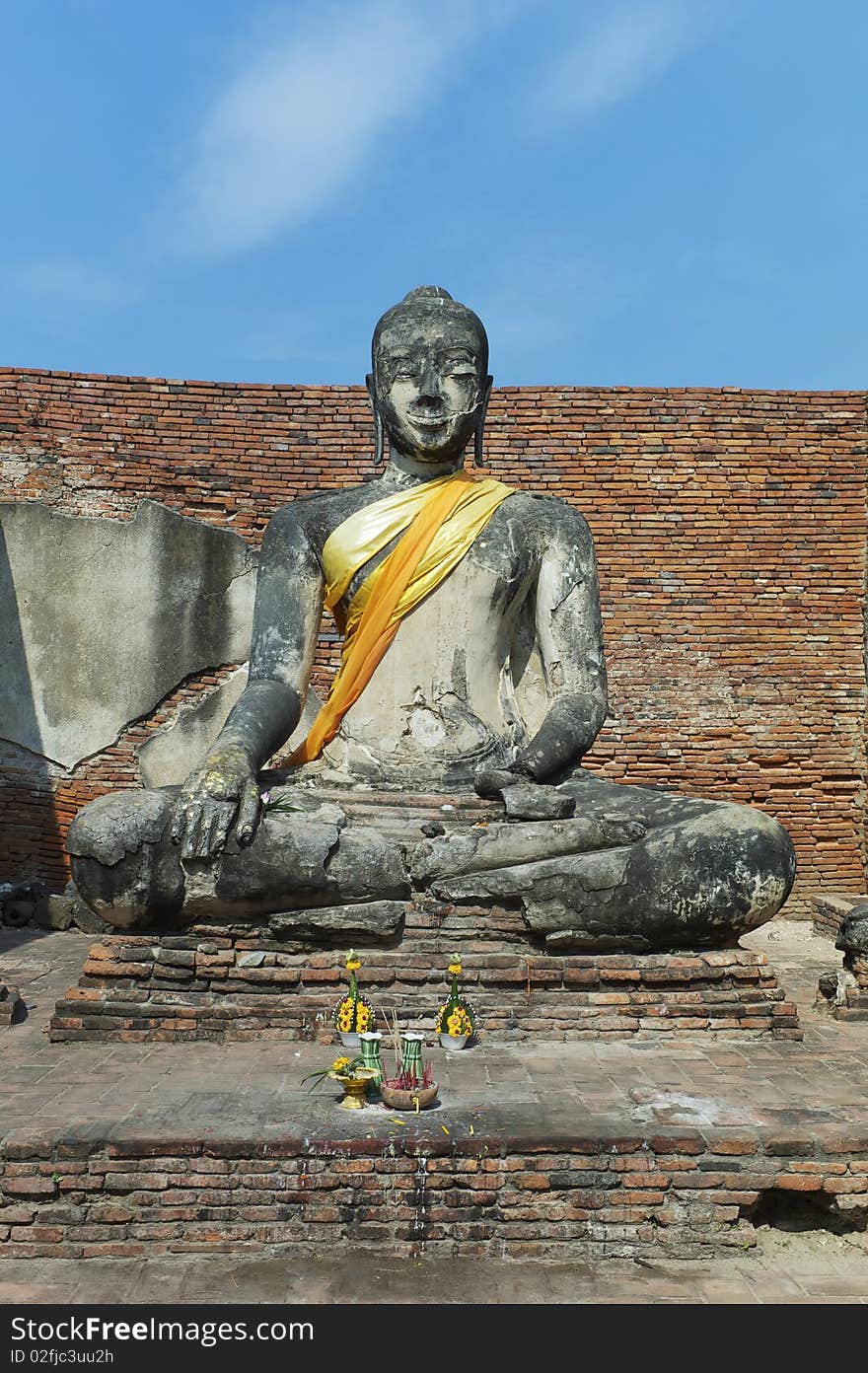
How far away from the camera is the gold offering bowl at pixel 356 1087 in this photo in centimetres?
361

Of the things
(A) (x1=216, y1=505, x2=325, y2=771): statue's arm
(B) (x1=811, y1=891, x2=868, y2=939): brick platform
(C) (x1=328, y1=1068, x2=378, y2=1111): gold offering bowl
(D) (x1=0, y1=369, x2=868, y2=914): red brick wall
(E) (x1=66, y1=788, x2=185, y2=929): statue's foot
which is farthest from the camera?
(D) (x1=0, y1=369, x2=868, y2=914): red brick wall

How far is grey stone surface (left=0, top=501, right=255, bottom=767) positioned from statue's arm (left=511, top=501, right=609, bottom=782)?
15.3 feet

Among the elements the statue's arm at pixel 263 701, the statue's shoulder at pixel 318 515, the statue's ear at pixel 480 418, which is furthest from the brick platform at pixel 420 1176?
the statue's ear at pixel 480 418

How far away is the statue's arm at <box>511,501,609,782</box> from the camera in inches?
225

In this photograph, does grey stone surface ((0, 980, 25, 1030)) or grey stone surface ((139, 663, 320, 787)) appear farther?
grey stone surface ((139, 663, 320, 787))

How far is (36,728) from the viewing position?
10.0 meters

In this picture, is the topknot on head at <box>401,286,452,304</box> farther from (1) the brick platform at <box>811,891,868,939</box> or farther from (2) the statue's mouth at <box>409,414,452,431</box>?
(1) the brick platform at <box>811,891,868,939</box>

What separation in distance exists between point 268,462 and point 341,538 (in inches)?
183

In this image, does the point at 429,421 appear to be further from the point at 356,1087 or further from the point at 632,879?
the point at 356,1087

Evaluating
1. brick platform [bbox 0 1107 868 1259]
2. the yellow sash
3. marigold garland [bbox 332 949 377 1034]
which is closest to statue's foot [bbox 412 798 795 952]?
marigold garland [bbox 332 949 377 1034]

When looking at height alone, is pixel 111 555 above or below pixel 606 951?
above

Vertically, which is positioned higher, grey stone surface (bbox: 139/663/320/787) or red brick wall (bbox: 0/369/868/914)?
red brick wall (bbox: 0/369/868/914)
